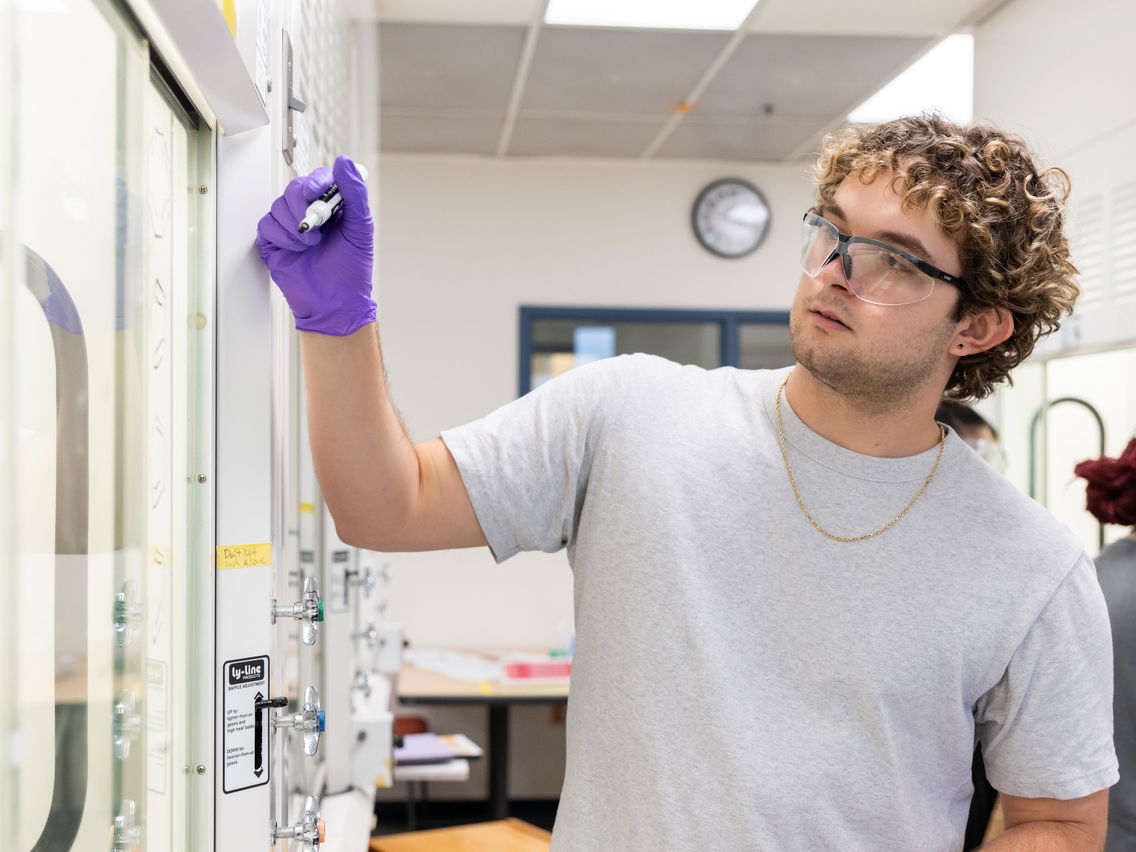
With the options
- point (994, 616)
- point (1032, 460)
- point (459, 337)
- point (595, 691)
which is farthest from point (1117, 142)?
point (459, 337)

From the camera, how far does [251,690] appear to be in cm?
108

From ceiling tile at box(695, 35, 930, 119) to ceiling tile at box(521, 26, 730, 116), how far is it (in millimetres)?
128

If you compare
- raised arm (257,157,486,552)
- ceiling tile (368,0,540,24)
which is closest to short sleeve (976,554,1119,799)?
raised arm (257,157,486,552)

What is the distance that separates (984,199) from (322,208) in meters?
0.81

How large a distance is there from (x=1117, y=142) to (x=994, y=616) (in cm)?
189

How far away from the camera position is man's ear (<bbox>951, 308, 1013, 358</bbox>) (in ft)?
4.56

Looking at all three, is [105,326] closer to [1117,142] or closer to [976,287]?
[976,287]

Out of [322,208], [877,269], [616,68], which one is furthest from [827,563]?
[616,68]

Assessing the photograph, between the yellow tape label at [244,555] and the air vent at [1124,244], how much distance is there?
7.43 ft

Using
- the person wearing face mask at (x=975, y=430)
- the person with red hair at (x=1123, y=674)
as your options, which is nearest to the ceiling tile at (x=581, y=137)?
the person wearing face mask at (x=975, y=430)

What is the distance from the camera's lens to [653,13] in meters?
3.32

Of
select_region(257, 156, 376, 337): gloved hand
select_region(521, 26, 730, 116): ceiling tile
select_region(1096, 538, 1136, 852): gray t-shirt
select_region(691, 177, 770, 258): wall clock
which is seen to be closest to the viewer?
select_region(257, 156, 376, 337): gloved hand

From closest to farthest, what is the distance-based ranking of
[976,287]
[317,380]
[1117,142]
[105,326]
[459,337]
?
[105,326], [317,380], [976,287], [1117,142], [459,337]

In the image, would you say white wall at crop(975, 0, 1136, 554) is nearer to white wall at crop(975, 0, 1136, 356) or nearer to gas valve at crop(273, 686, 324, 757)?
white wall at crop(975, 0, 1136, 356)
